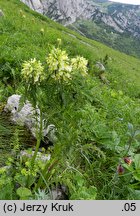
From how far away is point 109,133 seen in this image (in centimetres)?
684

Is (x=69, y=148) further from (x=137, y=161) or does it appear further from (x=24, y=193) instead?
(x=137, y=161)

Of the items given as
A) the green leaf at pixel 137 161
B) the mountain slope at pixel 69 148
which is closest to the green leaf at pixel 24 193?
the mountain slope at pixel 69 148

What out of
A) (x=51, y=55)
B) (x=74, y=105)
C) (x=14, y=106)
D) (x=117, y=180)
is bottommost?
(x=117, y=180)

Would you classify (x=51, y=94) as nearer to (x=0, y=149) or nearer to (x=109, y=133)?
(x=0, y=149)

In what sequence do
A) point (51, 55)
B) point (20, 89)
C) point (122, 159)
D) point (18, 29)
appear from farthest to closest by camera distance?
1. point (18, 29)
2. point (20, 89)
3. point (122, 159)
4. point (51, 55)

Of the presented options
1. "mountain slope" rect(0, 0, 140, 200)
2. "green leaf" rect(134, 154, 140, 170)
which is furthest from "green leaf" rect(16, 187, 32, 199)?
"green leaf" rect(134, 154, 140, 170)

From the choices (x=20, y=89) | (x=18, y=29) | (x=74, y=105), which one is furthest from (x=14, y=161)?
(x=18, y=29)

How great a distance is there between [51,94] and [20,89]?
391cm

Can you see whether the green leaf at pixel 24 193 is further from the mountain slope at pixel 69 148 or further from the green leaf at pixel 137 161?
the green leaf at pixel 137 161

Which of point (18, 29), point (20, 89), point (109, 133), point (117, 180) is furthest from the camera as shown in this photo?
point (18, 29)

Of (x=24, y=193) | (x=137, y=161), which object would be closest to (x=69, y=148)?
(x=24, y=193)

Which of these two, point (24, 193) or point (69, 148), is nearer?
point (24, 193)

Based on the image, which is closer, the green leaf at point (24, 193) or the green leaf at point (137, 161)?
the green leaf at point (24, 193)

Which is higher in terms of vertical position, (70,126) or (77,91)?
(77,91)
